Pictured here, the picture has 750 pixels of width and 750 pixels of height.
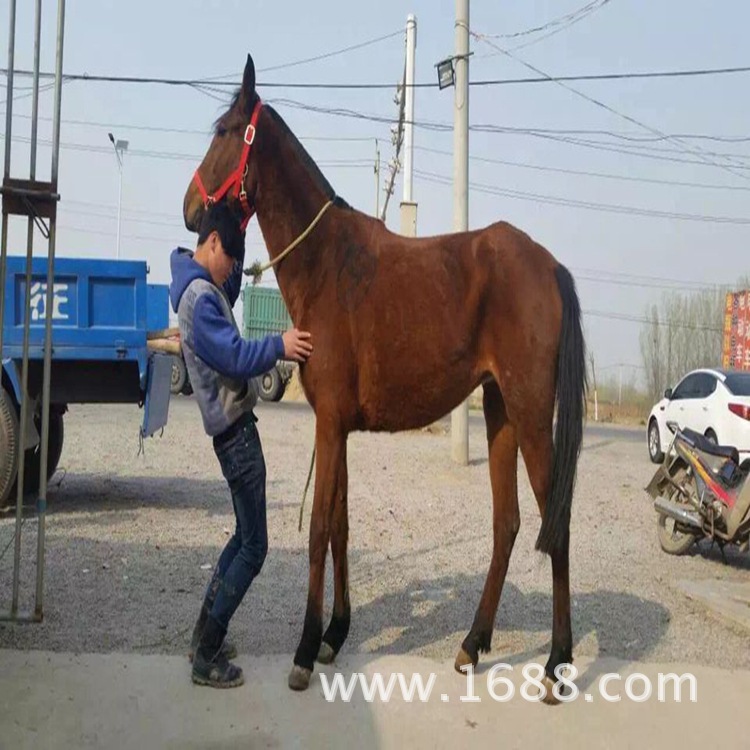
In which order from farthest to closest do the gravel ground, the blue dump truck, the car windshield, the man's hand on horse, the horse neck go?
1. the car windshield
2. the blue dump truck
3. the gravel ground
4. the horse neck
5. the man's hand on horse

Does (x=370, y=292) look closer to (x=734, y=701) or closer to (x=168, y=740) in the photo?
(x=168, y=740)

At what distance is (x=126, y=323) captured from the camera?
7555mm

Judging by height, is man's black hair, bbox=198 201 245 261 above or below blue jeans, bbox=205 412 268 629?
above

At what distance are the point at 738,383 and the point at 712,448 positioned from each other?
674 cm

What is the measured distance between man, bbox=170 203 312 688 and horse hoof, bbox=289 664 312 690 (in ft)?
0.77

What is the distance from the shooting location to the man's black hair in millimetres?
3969

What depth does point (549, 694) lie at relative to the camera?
12.7 ft

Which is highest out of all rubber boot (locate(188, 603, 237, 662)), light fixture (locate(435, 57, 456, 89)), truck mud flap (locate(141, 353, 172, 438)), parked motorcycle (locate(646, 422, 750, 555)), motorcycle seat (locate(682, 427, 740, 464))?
light fixture (locate(435, 57, 456, 89))

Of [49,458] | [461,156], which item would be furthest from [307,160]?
[461,156]

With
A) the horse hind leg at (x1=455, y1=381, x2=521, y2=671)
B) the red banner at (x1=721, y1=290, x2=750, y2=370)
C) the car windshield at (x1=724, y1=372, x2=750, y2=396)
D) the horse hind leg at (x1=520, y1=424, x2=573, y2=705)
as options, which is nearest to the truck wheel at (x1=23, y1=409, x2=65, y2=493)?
the horse hind leg at (x1=455, y1=381, x2=521, y2=671)

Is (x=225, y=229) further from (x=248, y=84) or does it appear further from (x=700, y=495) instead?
(x=700, y=495)

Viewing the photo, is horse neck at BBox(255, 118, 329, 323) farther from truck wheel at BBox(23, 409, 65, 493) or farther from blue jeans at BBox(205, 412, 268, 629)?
truck wheel at BBox(23, 409, 65, 493)

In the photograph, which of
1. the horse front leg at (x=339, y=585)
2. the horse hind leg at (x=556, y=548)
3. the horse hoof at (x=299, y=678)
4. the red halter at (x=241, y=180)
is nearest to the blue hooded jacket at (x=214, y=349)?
the red halter at (x=241, y=180)

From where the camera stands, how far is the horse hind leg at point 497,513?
169 inches
